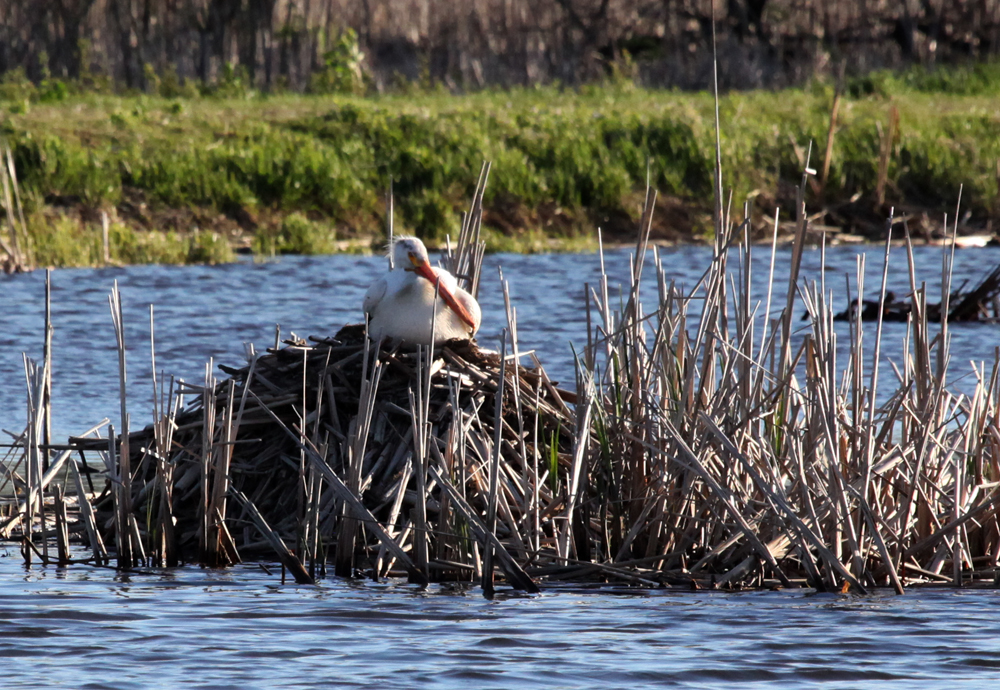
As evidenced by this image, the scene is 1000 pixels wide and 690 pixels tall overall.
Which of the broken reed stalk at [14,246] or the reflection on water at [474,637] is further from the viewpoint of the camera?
the broken reed stalk at [14,246]

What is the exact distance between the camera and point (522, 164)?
2053 centimetres

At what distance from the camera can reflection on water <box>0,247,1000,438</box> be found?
11.5 meters

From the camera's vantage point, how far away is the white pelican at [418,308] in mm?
6324

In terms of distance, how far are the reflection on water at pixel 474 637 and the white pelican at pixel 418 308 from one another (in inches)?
41.7

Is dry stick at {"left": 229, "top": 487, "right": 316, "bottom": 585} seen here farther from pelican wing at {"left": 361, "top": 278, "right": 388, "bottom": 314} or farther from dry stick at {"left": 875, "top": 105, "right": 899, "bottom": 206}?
dry stick at {"left": 875, "top": 105, "right": 899, "bottom": 206}

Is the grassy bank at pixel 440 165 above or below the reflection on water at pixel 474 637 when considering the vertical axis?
above

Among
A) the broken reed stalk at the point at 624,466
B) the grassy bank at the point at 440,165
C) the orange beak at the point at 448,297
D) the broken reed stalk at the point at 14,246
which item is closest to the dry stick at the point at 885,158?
the grassy bank at the point at 440,165

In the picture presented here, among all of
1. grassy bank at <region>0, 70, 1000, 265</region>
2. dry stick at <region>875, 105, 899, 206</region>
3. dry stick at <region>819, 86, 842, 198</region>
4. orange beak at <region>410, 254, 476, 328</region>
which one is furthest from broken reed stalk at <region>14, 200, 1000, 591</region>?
dry stick at <region>875, 105, 899, 206</region>

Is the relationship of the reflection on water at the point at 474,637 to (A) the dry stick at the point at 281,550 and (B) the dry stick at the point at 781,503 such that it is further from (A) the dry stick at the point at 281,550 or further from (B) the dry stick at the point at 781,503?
(B) the dry stick at the point at 781,503


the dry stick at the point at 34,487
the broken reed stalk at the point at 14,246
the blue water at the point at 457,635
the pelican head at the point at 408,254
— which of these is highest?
the pelican head at the point at 408,254

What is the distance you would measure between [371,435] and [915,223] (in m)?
16.2

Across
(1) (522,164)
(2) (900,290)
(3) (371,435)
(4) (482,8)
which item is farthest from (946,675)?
(4) (482,8)

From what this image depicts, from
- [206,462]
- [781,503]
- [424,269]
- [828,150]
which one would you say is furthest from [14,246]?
[781,503]

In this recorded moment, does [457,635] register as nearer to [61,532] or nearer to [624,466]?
[624,466]
